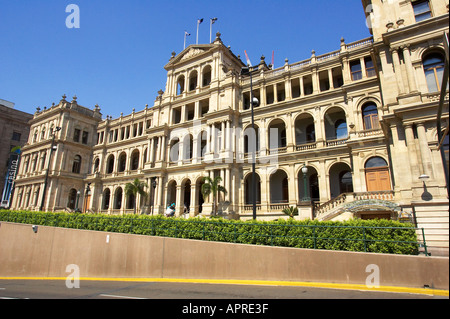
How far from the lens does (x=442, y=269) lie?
841cm

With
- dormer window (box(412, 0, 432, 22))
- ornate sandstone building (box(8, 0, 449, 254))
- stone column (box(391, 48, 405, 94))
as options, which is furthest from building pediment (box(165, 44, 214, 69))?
dormer window (box(412, 0, 432, 22))

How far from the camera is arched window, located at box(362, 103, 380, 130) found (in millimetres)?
22203

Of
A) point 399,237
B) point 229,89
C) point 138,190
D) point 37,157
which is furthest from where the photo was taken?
point 37,157

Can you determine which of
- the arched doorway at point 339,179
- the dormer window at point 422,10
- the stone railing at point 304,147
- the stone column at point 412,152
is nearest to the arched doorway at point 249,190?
the stone railing at point 304,147

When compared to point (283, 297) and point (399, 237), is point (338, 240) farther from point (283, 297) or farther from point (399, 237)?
point (283, 297)

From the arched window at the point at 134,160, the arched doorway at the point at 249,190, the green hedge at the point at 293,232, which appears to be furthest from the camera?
the arched window at the point at 134,160

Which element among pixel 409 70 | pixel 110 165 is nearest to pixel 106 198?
pixel 110 165

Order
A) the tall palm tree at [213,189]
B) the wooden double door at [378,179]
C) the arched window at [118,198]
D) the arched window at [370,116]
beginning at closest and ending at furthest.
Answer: the wooden double door at [378,179] → the arched window at [370,116] → the tall palm tree at [213,189] → the arched window at [118,198]

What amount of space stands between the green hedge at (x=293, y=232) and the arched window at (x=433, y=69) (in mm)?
11475

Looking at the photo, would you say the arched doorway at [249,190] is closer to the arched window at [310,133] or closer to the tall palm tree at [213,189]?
the tall palm tree at [213,189]

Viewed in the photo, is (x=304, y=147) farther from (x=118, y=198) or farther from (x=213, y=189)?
(x=118, y=198)

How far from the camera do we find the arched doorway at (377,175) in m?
19.5

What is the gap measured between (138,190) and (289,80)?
2160 centimetres

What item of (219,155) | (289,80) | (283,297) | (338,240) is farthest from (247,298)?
(289,80)
